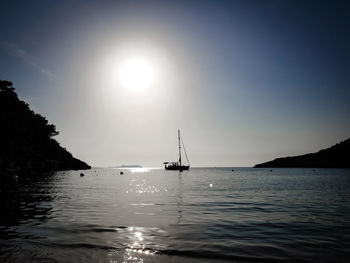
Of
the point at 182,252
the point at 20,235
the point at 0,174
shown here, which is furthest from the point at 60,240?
the point at 0,174

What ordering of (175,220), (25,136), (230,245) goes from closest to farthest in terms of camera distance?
(230,245)
(175,220)
(25,136)

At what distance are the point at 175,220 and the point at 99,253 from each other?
7305 millimetres

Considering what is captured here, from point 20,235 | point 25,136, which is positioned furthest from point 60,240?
point 25,136

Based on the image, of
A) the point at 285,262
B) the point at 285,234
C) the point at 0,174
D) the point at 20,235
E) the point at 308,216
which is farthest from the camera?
the point at 0,174

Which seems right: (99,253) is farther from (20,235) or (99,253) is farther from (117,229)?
(20,235)

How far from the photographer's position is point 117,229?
1218 centimetres

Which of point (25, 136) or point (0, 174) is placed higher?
point (25, 136)

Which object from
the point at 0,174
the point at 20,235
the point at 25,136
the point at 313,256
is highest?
the point at 25,136

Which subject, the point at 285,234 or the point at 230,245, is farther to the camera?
the point at 285,234

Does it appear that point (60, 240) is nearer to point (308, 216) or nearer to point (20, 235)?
point (20, 235)

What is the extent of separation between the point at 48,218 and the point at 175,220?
8.23 metres

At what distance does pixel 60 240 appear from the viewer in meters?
9.91

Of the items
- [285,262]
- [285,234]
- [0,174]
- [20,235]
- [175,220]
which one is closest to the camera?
[285,262]

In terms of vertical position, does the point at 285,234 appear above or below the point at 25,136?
below
